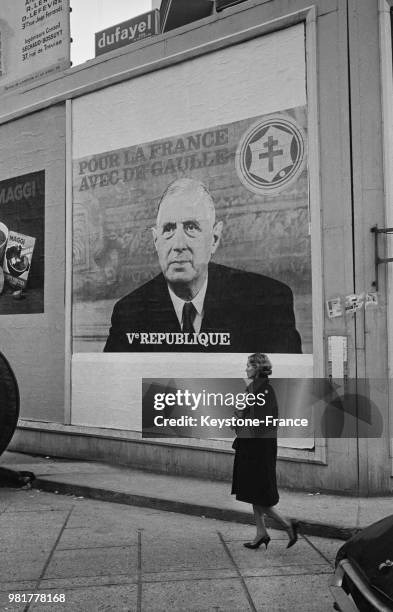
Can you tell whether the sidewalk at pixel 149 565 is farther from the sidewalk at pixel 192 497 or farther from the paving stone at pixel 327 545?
the sidewalk at pixel 192 497

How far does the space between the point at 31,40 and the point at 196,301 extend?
637 cm

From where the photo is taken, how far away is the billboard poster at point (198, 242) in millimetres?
8656

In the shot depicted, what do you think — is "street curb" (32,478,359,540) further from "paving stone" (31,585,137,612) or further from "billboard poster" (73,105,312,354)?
"billboard poster" (73,105,312,354)

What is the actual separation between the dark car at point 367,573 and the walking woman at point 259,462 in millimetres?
2216

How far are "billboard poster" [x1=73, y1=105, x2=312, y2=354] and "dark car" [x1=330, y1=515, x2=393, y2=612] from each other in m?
4.76

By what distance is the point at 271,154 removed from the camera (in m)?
8.84

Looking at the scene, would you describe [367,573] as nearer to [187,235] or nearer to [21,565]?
[21,565]

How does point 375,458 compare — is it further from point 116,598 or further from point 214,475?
point 116,598

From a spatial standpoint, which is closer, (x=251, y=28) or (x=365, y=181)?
(x=365, y=181)

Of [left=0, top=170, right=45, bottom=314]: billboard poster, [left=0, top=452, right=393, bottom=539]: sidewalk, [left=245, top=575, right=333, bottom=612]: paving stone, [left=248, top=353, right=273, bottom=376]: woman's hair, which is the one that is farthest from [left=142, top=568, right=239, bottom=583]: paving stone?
[left=0, top=170, right=45, bottom=314]: billboard poster

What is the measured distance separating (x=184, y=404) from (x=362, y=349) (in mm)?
2765

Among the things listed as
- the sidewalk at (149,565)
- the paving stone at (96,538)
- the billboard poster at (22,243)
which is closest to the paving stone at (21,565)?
the sidewalk at (149,565)

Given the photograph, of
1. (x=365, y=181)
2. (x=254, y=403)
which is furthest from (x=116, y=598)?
(x=365, y=181)

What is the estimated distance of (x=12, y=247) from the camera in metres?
12.0
